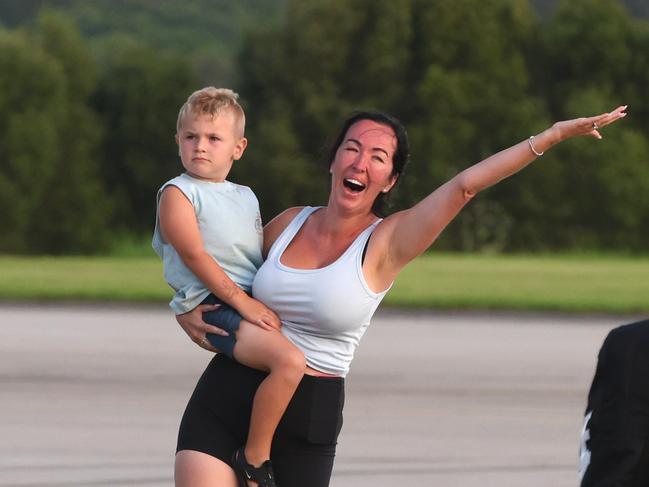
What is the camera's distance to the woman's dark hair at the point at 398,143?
404 centimetres

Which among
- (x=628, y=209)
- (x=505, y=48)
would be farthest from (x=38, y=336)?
(x=505, y=48)

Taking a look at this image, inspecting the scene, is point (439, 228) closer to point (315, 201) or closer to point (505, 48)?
point (315, 201)

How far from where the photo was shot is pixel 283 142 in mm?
74375

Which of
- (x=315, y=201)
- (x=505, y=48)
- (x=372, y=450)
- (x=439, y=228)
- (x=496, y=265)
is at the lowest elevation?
(x=372, y=450)

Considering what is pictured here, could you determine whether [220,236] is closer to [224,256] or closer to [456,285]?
[224,256]

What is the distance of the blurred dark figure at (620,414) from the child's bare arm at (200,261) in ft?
5.34

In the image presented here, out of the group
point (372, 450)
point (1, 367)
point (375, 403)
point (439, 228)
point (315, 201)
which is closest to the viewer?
point (439, 228)

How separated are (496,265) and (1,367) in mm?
33697

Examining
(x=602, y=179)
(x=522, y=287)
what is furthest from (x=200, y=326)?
(x=602, y=179)

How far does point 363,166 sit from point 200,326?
1.88 ft

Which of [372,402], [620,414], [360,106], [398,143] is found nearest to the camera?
[620,414]

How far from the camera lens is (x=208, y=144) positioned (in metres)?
3.99

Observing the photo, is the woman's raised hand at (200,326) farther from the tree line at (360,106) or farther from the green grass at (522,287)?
the tree line at (360,106)

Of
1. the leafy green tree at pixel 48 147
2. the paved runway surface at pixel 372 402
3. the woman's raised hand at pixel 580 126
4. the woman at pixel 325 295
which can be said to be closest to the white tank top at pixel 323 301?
the woman at pixel 325 295
